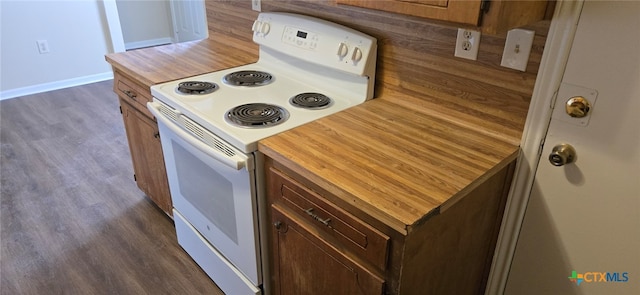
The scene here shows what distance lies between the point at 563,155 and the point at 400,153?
449 millimetres

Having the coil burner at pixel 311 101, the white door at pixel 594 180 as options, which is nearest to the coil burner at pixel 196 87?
the coil burner at pixel 311 101

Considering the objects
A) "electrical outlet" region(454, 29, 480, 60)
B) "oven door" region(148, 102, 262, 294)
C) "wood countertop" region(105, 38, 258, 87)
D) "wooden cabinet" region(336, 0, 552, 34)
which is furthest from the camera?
"wood countertop" region(105, 38, 258, 87)

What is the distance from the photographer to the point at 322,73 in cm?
175

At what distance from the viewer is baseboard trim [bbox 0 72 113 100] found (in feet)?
13.1

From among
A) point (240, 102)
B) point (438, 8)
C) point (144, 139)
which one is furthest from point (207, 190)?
point (438, 8)

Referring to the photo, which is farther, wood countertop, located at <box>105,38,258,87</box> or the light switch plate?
wood countertop, located at <box>105,38,258,87</box>

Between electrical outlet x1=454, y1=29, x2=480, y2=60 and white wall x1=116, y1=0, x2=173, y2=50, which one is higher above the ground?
electrical outlet x1=454, y1=29, x2=480, y2=60

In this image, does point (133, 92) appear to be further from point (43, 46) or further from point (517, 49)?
point (43, 46)

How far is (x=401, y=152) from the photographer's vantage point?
1249 millimetres

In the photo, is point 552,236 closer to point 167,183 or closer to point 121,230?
point 167,183

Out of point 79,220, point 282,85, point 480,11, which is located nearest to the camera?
point 480,11

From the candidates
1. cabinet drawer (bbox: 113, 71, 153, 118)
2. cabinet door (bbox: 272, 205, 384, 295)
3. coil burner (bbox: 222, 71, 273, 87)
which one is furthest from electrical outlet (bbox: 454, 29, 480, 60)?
cabinet drawer (bbox: 113, 71, 153, 118)

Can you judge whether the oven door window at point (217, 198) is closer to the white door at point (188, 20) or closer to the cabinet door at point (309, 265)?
the cabinet door at point (309, 265)

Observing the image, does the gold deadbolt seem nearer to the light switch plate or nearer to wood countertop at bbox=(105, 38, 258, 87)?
the light switch plate
